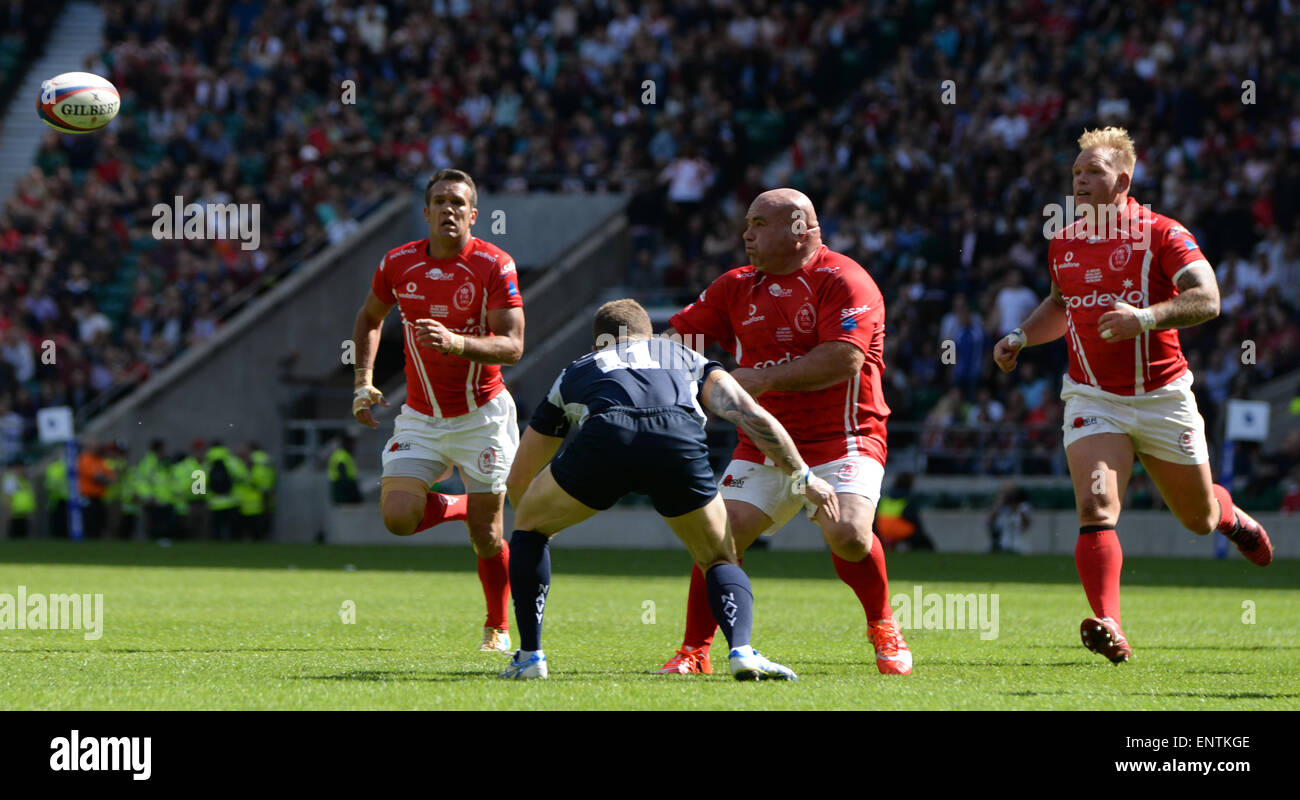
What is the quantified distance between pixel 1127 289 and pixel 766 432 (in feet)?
8.42

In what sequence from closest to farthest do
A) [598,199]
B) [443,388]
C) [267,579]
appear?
[443,388] → [267,579] → [598,199]

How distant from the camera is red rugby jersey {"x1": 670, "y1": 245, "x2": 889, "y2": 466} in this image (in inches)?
332

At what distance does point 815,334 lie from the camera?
8.52 metres

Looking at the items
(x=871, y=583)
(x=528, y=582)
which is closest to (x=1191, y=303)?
(x=871, y=583)

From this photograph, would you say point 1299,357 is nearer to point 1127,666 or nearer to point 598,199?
point 598,199

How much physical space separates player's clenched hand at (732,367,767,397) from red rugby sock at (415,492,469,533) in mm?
2369

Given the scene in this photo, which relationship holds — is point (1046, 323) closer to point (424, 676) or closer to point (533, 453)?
point (533, 453)

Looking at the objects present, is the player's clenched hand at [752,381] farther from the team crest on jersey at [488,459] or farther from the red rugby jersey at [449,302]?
the team crest on jersey at [488,459]

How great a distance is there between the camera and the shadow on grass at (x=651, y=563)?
56.3 feet

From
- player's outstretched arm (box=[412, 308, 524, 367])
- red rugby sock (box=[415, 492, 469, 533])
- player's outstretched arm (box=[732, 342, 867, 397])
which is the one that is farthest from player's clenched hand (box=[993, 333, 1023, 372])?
red rugby sock (box=[415, 492, 469, 533])

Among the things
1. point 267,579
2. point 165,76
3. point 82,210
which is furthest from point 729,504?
point 165,76

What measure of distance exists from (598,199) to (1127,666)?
2178 centimetres

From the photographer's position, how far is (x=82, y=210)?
101 ft

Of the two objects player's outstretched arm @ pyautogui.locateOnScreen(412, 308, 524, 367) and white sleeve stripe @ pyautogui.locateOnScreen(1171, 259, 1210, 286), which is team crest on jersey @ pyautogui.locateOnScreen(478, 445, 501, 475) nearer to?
player's outstretched arm @ pyautogui.locateOnScreen(412, 308, 524, 367)
